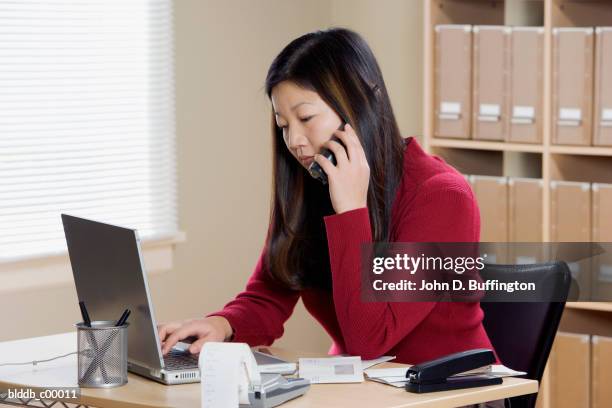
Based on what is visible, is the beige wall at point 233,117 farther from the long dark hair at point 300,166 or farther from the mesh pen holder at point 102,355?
the mesh pen holder at point 102,355

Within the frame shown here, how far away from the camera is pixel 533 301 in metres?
2.44

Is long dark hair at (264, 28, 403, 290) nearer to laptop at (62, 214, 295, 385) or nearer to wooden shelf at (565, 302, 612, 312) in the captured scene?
laptop at (62, 214, 295, 385)

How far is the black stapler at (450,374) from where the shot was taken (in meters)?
1.91

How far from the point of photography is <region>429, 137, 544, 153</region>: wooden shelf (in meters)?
3.73

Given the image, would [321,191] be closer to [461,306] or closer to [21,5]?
[461,306]

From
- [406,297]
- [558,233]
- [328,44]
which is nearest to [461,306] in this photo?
[406,297]

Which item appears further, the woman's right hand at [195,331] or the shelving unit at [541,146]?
the shelving unit at [541,146]

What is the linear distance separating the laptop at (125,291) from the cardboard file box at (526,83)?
187 centimetres

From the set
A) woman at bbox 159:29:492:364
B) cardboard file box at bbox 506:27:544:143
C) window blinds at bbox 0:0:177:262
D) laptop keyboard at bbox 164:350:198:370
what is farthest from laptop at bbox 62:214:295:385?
cardboard file box at bbox 506:27:544:143

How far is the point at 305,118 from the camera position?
2227 mm

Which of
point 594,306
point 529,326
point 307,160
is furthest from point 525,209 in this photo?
point 307,160

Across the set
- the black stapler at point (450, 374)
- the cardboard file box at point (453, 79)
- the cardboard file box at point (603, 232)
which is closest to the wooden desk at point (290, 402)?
the black stapler at point (450, 374)

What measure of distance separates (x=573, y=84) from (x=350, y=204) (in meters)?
1.70

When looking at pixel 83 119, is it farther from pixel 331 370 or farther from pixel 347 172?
pixel 331 370
